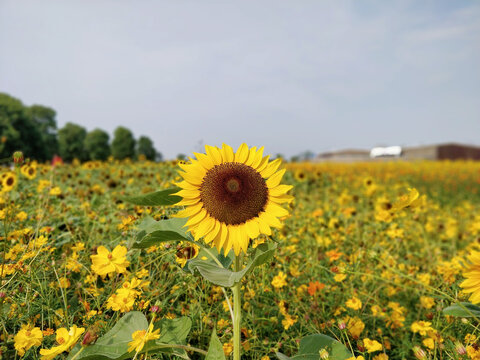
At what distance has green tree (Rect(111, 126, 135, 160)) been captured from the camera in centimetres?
3288

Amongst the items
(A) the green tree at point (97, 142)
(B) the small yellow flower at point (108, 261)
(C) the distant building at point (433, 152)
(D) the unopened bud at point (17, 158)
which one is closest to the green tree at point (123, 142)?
(A) the green tree at point (97, 142)

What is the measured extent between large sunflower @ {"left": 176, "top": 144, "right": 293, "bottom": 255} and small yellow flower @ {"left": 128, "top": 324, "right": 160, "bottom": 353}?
33cm

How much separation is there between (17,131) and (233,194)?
28806 mm

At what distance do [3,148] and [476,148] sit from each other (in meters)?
45.6

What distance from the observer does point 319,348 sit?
1.21 meters

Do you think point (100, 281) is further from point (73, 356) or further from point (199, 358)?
point (73, 356)

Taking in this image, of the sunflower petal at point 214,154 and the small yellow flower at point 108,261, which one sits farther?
the small yellow flower at point 108,261

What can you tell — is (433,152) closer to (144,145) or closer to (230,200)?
(144,145)

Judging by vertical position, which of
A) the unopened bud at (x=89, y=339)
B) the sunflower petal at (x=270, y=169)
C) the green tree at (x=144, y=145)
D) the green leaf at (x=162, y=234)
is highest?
the green tree at (x=144, y=145)

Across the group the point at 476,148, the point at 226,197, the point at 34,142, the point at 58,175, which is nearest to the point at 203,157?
the point at 226,197

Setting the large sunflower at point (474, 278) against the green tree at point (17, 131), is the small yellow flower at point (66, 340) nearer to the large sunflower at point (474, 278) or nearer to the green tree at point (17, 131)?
the large sunflower at point (474, 278)

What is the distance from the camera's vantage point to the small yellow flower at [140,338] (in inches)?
42.2

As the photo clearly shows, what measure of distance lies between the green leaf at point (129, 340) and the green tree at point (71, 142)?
122 ft

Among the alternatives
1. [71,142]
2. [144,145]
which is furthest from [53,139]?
[144,145]
